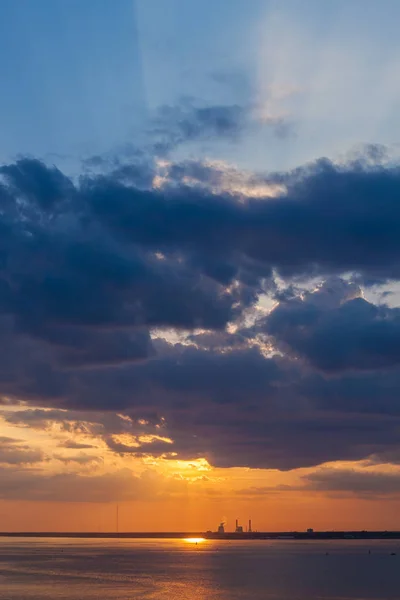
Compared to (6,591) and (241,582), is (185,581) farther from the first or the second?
(6,591)

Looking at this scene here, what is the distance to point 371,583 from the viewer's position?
146000 millimetres

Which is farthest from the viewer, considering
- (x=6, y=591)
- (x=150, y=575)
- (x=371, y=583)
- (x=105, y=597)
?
(x=150, y=575)

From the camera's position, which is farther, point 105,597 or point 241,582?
point 241,582

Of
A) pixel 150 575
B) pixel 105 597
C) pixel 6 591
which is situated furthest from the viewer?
pixel 150 575

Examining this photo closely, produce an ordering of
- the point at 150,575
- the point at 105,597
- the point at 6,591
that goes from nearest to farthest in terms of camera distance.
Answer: the point at 105,597 < the point at 6,591 < the point at 150,575

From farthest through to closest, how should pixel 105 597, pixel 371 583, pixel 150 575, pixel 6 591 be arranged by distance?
pixel 150 575 < pixel 371 583 < pixel 6 591 < pixel 105 597

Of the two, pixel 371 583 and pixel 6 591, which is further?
pixel 371 583

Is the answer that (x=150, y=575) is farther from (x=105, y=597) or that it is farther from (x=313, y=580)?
(x=105, y=597)

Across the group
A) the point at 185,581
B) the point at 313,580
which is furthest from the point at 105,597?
the point at 313,580

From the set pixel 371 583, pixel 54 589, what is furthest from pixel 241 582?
pixel 54 589

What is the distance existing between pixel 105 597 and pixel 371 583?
5606 cm

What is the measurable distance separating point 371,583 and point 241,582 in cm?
2396

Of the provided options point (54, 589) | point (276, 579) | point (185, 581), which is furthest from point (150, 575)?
point (54, 589)

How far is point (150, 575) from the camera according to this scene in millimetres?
168750
